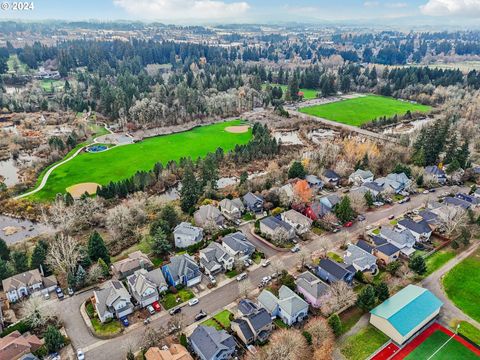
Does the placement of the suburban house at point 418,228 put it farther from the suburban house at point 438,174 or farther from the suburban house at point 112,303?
the suburban house at point 112,303

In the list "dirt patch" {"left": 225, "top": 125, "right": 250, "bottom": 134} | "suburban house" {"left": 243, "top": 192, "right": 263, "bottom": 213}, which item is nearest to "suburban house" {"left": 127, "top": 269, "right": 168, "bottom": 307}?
"suburban house" {"left": 243, "top": 192, "right": 263, "bottom": 213}

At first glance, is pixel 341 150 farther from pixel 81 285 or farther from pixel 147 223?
pixel 81 285

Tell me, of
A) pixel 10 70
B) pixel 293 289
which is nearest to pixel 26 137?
pixel 293 289

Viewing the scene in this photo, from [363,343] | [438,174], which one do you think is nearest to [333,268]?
[363,343]

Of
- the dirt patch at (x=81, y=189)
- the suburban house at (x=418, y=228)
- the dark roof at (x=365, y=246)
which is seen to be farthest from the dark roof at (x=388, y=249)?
the dirt patch at (x=81, y=189)

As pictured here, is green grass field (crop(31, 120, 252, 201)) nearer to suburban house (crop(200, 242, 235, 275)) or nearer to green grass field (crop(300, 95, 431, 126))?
green grass field (crop(300, 95, 431, 126))

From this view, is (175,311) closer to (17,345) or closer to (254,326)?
(254,326)
